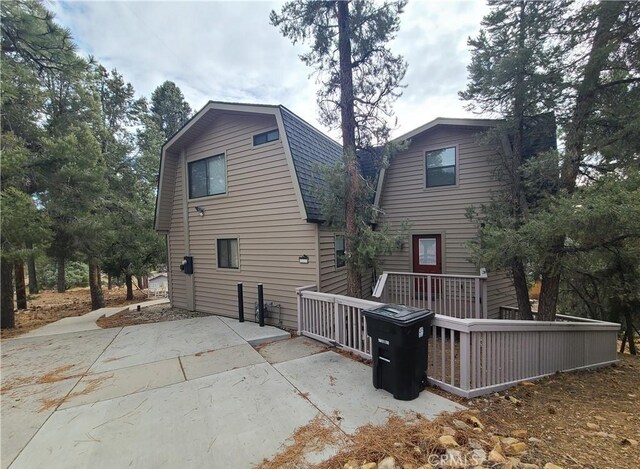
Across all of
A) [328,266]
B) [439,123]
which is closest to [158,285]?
[328,266]

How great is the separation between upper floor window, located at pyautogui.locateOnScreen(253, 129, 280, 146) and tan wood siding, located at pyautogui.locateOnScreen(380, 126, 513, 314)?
3.59 metres

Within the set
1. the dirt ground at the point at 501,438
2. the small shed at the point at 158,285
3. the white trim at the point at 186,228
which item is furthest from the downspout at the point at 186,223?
the small shed at the point at 158,285

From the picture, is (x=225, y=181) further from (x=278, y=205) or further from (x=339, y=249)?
(x=339, y=249)

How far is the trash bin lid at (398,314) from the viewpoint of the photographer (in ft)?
10.3

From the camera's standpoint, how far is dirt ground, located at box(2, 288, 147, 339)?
7712 millimetres

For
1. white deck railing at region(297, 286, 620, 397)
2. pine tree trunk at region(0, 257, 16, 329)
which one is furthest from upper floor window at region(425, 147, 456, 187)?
pine tree trunk at region(0, 257, 16, 329)

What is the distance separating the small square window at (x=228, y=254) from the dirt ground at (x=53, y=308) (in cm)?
481

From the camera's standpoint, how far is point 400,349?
10.3ft

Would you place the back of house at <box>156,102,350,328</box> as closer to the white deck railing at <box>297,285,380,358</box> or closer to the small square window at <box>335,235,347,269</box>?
the small square window at <box>335,235,347,269</box>

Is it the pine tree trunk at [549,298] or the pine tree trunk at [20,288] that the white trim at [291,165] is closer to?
the pine tree trunk at [549,298]

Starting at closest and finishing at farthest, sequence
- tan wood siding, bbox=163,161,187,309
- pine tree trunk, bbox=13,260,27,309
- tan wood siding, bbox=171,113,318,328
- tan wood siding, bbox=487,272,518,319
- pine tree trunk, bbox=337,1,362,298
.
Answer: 1. pine tree trunk, bbox=337,1,362,298
2. tan wood siding, bbox=171,113,318,328
3. tan wood siding, bbox=487,272,518,319
4. tan wood siding, bbox=163,161,187,309
5. pine tree trunk, bbox=13,260,27,309

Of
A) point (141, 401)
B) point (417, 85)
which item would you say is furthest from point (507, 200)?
point (141, 401)

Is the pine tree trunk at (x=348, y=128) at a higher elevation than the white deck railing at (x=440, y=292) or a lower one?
higher

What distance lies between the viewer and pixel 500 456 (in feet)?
7.02
